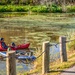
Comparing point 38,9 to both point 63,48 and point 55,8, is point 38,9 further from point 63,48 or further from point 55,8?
point 63,48

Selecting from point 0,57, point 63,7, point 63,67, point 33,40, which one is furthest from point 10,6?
point 63,67

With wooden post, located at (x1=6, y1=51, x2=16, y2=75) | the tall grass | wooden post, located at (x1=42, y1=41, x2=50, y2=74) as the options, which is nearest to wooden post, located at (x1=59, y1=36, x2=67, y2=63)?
wooden post, located at (x1=42, y1=41, x2=50, y2=74)

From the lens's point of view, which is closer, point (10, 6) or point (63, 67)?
point (63, 67)

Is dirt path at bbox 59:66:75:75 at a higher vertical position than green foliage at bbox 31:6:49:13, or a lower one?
higher

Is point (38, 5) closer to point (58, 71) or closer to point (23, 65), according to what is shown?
point (23, 65)

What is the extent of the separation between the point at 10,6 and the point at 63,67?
1911 inches

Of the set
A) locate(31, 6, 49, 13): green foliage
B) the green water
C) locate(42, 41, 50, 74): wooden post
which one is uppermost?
locate(42, 41, 50, 74): wooden post

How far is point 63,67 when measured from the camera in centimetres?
892

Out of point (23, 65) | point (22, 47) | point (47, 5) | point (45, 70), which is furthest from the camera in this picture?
point (47, 5)

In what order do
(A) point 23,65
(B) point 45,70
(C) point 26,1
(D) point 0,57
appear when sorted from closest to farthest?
(B) point 45,70 → (A) point 23,65 → (D) point 0,57 → (C) point 26,1

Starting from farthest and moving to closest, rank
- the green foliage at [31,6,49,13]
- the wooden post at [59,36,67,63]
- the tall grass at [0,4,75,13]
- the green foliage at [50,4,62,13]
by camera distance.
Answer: the green foliage at [31,6,49,13] < the tall grass at [0,4,75,13] < the green foliage at [50,4,62,13] < the wooden post at [59,36,67,63]

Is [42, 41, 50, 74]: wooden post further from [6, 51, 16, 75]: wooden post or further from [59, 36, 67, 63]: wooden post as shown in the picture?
[6, 51, 16, 75]: wooden post

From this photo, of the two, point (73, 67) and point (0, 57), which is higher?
point (73, 67)

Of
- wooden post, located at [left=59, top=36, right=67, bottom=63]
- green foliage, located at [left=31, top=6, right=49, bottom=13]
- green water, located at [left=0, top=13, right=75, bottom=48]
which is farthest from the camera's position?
green foliage, located at [left=31, top=6, right=49, bottom=13]
